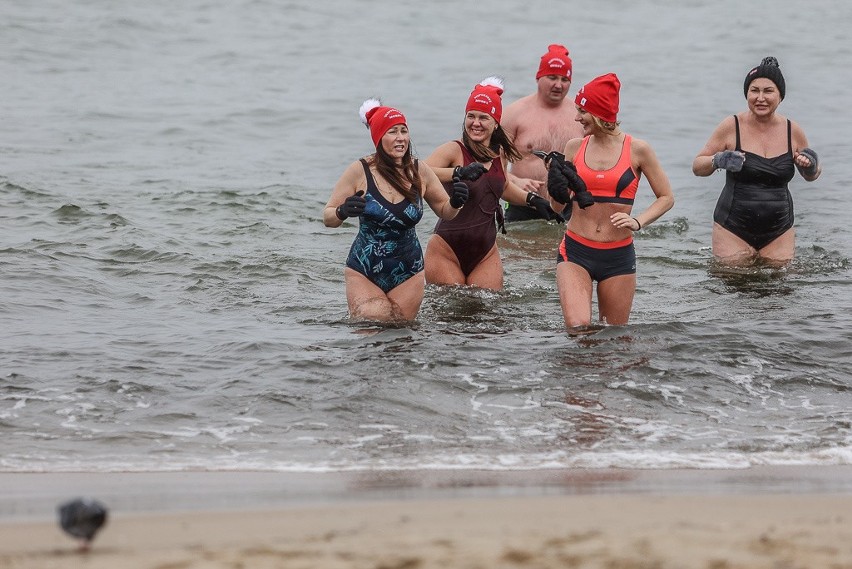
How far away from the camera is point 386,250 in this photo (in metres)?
7.93

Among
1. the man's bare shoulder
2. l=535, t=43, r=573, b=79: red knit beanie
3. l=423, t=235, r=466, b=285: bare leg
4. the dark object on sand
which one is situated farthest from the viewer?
the man's bare shoulder

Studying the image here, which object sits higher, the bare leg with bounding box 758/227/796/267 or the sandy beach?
the bare leg with bounding box 758/227/796/267

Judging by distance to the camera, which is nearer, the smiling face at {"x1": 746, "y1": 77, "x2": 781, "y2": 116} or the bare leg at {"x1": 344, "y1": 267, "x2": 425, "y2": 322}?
the bare leg at {"x1": 344, "y1": 267, "x2": 425, "y2": 322}

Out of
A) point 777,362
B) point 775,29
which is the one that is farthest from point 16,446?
point 775,29

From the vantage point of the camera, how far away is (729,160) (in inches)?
354

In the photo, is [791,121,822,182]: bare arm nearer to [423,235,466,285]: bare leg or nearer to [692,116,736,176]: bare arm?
[692,116,736,176]: bare arm

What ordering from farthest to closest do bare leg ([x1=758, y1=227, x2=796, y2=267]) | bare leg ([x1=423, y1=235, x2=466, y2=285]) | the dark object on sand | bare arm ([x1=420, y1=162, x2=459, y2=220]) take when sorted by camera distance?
bare leg ([x1=758, y1=227, x2=796, y2=267]) → bare leg ([x1=423, y1=235, x2=466, y2=285]) → bare arm ([x1=420, y1=162, x2=459, y2=220]) → the dark object on sand

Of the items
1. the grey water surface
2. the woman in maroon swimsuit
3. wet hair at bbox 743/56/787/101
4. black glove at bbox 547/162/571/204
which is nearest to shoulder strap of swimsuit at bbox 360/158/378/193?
the woman in maroon swimsuit

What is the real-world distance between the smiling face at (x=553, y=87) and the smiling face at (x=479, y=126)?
2736 millimetres

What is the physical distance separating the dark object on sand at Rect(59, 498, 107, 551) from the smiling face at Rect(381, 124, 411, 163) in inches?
151

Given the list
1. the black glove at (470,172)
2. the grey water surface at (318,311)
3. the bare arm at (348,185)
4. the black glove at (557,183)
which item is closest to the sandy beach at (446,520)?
the grey water surface at (318,311)

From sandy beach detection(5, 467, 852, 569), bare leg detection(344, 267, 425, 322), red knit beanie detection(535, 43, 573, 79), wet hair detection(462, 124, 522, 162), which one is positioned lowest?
sandy beach detection(5, 467, 852, 569)

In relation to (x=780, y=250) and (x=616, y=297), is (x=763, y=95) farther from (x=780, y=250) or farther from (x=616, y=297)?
(x=616, y=297)

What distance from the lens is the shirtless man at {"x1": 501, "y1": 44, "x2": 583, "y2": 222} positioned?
11.0 meters
